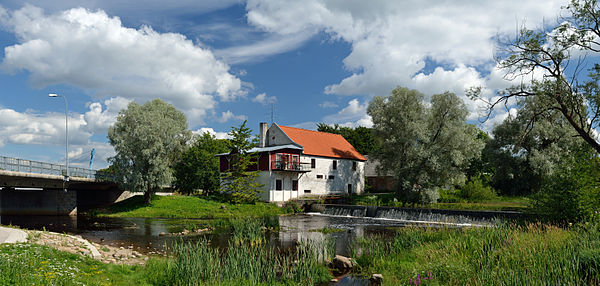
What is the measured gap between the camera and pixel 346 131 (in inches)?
2844

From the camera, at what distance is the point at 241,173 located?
38.3 metres

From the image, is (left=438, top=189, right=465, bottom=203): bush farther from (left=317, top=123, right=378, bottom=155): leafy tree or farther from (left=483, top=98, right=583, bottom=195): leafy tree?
(left=317, top=123, right=378, bottom=155): leafy tree

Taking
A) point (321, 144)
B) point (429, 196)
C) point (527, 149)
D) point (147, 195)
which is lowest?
point (429, 196)

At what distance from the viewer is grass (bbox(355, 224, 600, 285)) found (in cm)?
797

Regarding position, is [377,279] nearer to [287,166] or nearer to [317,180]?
[287,166]

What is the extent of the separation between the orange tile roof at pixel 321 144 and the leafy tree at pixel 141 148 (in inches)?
565

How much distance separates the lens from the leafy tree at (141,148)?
37.1 metres

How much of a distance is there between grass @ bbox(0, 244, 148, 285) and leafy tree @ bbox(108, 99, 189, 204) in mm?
26750

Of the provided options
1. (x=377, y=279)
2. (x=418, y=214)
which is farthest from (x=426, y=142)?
(x=377, y=279)

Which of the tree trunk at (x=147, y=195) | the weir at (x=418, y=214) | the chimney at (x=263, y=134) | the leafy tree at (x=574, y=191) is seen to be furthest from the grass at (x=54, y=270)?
the chimney at (x=263, y=134)

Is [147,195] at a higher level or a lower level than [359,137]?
lower

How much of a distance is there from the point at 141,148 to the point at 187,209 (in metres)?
8.05

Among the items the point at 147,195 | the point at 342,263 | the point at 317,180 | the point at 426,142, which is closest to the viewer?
the point at 342,263

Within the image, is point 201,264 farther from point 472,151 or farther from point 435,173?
point 472,151
